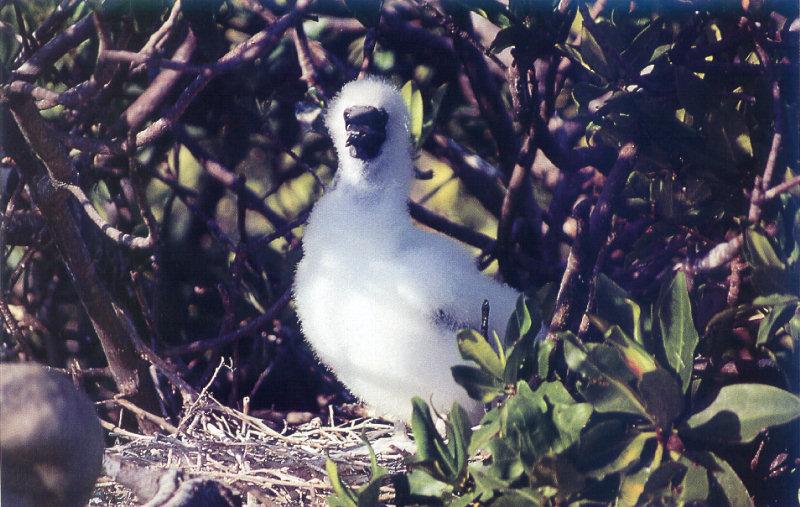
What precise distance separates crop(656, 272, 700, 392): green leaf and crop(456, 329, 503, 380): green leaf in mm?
292

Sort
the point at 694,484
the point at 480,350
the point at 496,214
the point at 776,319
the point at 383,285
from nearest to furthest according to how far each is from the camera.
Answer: the point at 694,484 < the point at 776,319 < the point at 480,350 < the point at 383,285 < the point at 496,214

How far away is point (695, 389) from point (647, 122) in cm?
53

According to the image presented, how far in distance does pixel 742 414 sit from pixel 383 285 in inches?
36.1

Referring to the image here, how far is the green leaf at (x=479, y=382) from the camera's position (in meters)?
1.52

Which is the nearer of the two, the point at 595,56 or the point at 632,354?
the point at 632,354

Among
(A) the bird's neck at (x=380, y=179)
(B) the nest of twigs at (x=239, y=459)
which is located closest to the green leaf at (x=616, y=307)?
(B) the nest of twigs at (x=239, y=459)

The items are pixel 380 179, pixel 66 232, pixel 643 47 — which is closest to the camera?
pixel 643 47

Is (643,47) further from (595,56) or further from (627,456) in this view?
(627,456)

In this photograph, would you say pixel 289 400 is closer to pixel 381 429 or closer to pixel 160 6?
pixel 381 429

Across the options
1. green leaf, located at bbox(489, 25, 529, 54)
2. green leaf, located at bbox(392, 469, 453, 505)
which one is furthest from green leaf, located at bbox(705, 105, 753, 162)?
green leaf, located at bbox(392, 469, 453, 505)

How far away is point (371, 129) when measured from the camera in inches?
87.9

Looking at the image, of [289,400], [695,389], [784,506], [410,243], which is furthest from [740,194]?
[289,400]

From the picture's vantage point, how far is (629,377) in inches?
51.6

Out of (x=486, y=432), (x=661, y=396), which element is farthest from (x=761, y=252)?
(x=486, y=432)
